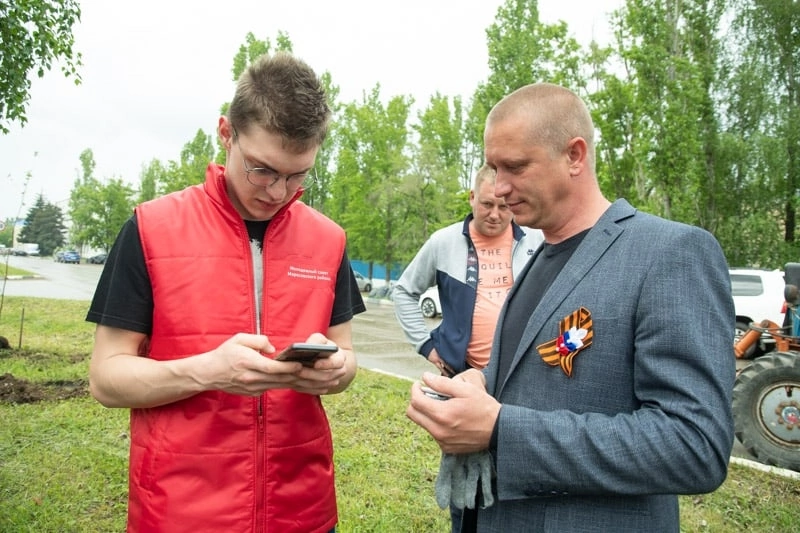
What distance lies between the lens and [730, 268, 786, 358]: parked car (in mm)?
13914

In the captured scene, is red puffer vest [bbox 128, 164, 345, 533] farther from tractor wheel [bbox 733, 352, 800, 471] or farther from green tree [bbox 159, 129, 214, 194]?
green tree [bbox 159, 129, 214, 194]

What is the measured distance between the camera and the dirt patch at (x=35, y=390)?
7.02 meters

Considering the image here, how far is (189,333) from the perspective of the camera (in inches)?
74.8

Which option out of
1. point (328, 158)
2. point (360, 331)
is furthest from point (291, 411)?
point (328, 158)

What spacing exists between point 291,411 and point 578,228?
118 cm

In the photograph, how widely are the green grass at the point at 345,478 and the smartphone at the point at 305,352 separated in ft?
9.01

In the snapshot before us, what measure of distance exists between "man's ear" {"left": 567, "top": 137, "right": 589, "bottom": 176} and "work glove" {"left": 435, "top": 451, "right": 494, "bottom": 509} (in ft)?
3.15

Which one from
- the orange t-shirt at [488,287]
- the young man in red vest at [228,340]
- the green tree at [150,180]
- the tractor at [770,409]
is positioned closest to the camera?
the young man in red vest at [228,340]

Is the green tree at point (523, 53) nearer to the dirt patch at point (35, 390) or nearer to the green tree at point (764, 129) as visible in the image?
the green tree at point (764, 129)

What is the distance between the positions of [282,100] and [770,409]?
20.3 feet

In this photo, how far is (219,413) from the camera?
189 centimetres

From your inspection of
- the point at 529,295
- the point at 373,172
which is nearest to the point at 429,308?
the point at 373,172

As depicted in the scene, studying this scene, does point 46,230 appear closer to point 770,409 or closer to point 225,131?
point 770,409

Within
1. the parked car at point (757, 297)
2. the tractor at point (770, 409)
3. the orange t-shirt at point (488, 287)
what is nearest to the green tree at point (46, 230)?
the parked car at point (757, 297)
